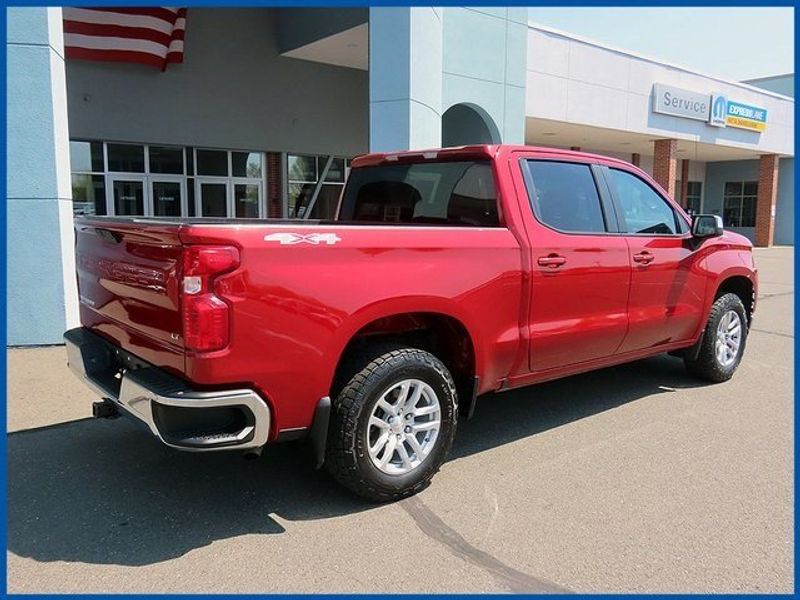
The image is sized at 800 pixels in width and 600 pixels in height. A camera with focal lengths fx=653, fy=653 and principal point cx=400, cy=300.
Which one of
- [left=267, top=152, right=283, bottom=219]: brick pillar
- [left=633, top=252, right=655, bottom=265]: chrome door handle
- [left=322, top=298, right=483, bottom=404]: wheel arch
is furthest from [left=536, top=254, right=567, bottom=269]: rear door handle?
[left=267, top=152, right=283, bottom=219]: brick pillar

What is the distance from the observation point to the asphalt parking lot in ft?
9.68

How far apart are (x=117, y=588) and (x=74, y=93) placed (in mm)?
14899

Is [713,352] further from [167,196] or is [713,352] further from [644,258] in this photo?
[167,196]

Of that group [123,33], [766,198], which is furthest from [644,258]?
[766,198]

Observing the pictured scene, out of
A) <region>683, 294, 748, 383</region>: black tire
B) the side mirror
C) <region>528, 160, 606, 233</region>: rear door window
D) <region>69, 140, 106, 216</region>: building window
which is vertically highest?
<region>69, 140, 106, 216</region>: building window

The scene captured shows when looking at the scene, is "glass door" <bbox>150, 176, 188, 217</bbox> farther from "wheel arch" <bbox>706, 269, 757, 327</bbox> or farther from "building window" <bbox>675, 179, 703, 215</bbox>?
"building window" <bbox>675, 179, 703, 215</bbox>

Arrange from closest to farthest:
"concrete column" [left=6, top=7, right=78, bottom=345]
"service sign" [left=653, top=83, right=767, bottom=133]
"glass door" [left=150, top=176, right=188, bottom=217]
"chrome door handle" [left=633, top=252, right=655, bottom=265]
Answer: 1. "chrome door handle" [left=633, top=252, right=655, bottom=265]
2. "concrete column" [left=6, top=7, right=78, bottom=345]
3. "glass door" [left=150, top=176, right=188, bottom=217]
4. "service sign" [left=653, top=83, right=767, bottom=133]

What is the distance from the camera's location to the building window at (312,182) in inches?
747

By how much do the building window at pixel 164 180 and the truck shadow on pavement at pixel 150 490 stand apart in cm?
1258

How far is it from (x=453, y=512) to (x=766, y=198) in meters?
30.3

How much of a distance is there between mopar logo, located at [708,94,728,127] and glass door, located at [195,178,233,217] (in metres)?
16.9

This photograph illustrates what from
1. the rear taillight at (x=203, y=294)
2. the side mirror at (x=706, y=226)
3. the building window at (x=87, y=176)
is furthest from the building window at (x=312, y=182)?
the rear taillight at (x=203, y=294)

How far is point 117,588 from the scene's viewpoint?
2834 millimetres

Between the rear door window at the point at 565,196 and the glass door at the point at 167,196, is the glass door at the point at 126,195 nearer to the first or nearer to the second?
the glass door at the point at 167,196
